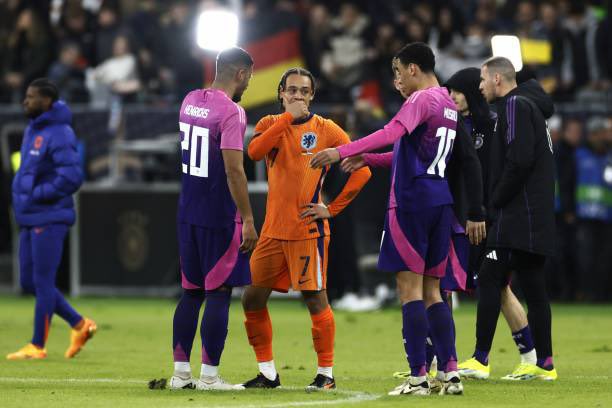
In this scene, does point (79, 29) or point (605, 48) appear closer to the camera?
point (605, 48)

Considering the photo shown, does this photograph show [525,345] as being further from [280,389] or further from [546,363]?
[280,389]

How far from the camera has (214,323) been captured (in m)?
9.28

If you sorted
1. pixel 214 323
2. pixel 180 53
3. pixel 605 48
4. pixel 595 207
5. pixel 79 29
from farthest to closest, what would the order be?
pixel 79 29
pixel 180 53
pixel 605 48
pixel 595 207
pixel 214 323

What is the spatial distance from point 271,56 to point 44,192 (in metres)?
10.2

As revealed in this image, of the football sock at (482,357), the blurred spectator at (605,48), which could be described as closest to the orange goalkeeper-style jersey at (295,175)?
the football sock at (482,357)

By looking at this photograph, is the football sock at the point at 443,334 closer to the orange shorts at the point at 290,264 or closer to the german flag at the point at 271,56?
the orange shorts at the point at 290,264

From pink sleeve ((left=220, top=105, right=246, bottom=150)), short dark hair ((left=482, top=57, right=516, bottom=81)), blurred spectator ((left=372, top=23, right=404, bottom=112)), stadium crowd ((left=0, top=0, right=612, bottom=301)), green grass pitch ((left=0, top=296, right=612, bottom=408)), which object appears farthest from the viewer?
blurred spectator ((left=372, top=23, right=404, bottom=112))

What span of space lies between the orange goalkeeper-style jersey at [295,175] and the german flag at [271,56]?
460 inches

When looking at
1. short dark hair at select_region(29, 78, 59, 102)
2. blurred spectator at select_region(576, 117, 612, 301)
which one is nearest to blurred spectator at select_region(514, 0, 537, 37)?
blurred spectator at select_region(576, 117, 612, 301)

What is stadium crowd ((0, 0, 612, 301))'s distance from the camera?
19.4m

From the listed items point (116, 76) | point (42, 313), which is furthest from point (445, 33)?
point (42, 313)

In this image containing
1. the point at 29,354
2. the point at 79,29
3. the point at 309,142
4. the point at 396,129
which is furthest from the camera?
the point at 79,29

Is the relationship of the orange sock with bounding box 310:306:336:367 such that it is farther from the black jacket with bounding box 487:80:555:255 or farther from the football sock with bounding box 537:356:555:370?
the football sock with bounding box 537:356:555:370

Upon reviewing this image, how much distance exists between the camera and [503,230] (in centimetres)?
1029
